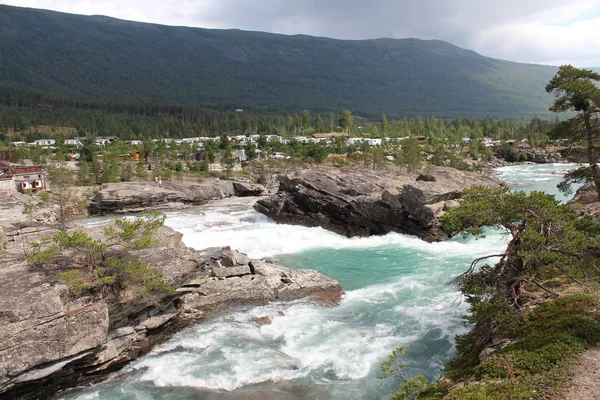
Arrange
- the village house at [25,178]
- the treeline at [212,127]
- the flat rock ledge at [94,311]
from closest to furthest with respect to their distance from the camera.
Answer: the flat rock ledge at [94,311], the village house at [25,178], the treeline at [212,127]

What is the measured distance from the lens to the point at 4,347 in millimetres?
14836

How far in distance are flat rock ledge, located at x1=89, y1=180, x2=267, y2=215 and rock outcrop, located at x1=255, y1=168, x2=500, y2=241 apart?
52.4ft

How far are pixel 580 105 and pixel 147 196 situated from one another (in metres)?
53.2

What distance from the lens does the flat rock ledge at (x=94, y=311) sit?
1548 centimetres

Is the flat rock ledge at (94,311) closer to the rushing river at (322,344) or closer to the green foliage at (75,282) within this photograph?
the green foliage at (75,282)

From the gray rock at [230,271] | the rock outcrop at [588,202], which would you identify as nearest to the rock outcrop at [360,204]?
the rock outcrop at [588,202]

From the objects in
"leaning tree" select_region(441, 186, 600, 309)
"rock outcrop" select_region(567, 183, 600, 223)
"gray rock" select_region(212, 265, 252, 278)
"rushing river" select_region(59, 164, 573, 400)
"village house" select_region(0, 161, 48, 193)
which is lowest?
"rushing river" select_region(59, 164, 573, 400)

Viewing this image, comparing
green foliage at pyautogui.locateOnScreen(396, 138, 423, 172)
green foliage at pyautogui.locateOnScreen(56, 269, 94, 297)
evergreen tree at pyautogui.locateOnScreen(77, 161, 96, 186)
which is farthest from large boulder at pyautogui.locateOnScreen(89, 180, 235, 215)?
green foliage at pyautogui.locateOnScreen(56, 269, 94, 297)

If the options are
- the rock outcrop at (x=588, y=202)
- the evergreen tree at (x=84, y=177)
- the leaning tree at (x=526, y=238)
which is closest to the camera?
the leaning tree at (x=526, y=238)

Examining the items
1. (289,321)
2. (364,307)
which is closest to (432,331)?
(364,307)

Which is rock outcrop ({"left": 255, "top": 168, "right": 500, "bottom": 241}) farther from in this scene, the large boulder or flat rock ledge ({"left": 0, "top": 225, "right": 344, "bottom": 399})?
flat rock ledge ({"left": 0, "top": 225, "right": 344, "bottom": 399})

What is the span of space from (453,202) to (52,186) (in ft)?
199

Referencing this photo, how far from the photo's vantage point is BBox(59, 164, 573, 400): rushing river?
16641mm

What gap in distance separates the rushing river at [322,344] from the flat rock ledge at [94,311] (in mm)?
861
